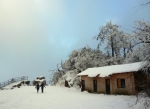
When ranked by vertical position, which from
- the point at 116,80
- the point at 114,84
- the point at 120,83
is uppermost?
the point at 116,80

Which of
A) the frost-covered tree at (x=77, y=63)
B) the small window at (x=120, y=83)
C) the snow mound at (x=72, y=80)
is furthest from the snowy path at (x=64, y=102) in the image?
the frost-covered tree at (x=77, y=63)

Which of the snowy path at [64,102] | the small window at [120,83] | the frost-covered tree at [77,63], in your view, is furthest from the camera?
the frost-covered tree at [77,63]

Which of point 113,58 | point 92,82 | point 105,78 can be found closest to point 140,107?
point 105,78

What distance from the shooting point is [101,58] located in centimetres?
4134

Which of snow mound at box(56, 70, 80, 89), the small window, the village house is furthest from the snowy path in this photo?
snow mound at box(56, 70, 80, 89)

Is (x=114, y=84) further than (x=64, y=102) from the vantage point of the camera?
Yes

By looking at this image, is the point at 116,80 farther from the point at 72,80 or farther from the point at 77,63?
the point at 77,63

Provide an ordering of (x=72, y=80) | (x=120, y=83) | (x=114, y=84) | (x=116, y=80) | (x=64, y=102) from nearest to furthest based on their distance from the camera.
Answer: (x=64, y=102), (x=120, y=83), (x=116, y=80), (x=114, y=84), (x=72, y=80)

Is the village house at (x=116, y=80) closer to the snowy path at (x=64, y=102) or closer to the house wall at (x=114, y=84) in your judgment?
the house wall at (x=114, y=84)

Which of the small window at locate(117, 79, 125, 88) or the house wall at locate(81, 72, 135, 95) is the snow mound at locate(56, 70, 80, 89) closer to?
the house wall at locate(81, 72, 135, 95)

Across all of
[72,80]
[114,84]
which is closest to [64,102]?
[114,84]

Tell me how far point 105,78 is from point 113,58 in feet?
48.7

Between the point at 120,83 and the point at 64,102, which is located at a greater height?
the point at 120,83

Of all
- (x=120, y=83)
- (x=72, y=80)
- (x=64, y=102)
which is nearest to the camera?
(x=64, y=102)
